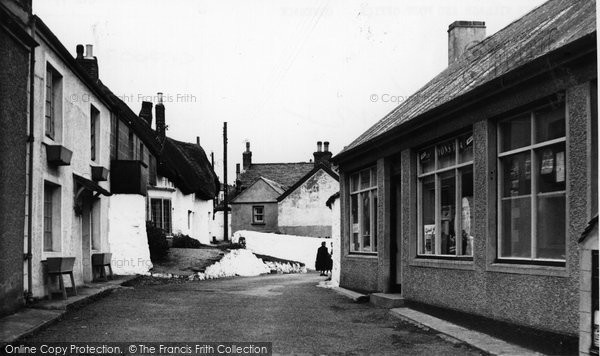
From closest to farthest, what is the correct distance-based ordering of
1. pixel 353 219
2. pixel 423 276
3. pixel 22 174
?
pixel 22 174 < pixel 423 276 < pixel 353 219

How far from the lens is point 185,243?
32.3 metres

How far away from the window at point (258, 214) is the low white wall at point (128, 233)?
29.7 metres

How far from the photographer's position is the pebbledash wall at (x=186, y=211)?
3275 cm

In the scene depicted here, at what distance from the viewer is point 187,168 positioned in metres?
38.2

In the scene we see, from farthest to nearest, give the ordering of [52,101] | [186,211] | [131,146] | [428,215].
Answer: [186,211], [131,146], [52,101], [428,215]

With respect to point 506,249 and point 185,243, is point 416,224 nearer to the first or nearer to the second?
point 506,249

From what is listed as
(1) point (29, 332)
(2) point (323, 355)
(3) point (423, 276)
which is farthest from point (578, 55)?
(1) point (29, 332)

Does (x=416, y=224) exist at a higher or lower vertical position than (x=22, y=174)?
lower

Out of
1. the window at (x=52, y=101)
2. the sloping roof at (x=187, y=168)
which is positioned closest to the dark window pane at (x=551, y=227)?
the window at (x=52, y=101)

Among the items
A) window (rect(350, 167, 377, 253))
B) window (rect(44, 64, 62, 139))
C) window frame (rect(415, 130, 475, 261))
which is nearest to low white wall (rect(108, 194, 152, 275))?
window (rect(44, 64, 62, 139))

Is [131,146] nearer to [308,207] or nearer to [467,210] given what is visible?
[467,210]

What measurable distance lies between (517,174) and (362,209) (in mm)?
7326

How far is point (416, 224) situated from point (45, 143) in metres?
6.88

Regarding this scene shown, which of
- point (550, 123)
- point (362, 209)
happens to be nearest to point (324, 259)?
point (362, 209)
